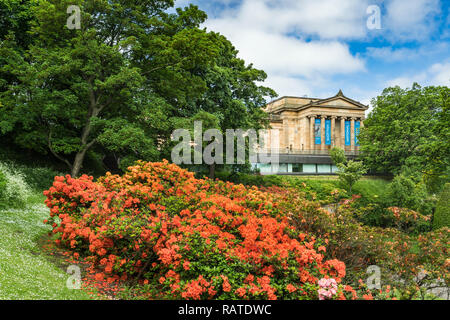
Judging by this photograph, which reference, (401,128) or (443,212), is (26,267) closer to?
(443,212)

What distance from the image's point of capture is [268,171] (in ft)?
160

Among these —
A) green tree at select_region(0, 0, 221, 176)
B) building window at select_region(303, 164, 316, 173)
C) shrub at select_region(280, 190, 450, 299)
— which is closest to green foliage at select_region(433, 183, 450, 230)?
shrub at select_region(280, 190, 450, 299)

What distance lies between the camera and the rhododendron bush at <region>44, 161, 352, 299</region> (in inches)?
230

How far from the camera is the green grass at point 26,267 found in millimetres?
5508

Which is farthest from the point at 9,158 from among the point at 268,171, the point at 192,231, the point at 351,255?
the point at 268,171

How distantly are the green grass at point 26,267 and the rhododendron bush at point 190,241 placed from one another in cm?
81

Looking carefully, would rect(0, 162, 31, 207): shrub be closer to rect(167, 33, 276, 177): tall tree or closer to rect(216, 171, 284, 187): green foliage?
rect(167, 33, 276, 177): tall tree

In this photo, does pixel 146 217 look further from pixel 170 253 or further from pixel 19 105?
pixel 19 105

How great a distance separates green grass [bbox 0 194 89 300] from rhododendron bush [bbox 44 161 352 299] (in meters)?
0.81

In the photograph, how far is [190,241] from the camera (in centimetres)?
643
